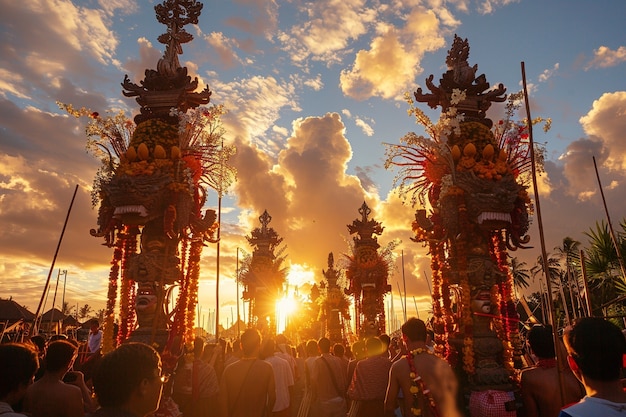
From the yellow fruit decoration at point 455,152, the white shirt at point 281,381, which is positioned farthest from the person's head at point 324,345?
the yellow fruit decoration at point 455,152

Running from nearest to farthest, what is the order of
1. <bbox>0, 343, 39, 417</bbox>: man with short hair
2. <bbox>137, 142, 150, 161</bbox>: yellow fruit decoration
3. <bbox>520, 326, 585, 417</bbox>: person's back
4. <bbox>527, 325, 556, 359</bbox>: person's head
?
<bbox>0, 343, 39, 417</bbox>: man with short hair, <bbox>520, 326, 585, 417</bbox>: person's back, <bbox>527, 325, 556, 359</bbox>: person's head, <bbox>137, 142, 150, 161</bbox>: yellow fruit decoration

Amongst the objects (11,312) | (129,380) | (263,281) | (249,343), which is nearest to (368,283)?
(263,281)

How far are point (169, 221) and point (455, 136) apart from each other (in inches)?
277

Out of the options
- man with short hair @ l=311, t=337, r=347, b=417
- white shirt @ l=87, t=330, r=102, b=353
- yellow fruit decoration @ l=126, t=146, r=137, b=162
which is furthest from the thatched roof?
man with short hair @ l=311, t=337, r=347, b=417

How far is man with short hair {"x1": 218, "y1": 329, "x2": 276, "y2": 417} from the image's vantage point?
18.0ft

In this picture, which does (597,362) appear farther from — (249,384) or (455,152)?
(455,152)

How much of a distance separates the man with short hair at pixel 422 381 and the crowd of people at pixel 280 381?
0.01m

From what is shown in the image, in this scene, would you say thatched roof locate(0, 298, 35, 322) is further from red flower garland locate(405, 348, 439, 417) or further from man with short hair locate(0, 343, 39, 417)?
red flower garland locate(405, 348, 439, 417)

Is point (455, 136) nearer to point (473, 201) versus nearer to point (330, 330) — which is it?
point (473, 201)

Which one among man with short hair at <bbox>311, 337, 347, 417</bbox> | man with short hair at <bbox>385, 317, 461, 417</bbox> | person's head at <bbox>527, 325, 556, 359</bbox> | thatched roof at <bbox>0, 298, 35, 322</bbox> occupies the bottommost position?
man with short hair at <bbox>311, 337, 347, 417</bbox>

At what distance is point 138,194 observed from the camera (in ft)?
30.8

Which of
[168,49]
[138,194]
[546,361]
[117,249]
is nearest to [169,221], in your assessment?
[138,194]

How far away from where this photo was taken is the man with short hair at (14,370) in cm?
296

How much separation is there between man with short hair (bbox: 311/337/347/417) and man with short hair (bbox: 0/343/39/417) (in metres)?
5.23
